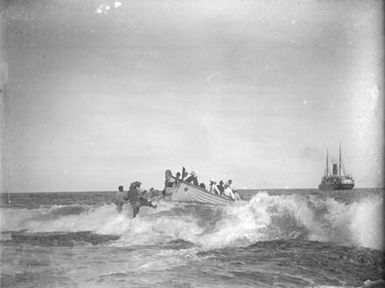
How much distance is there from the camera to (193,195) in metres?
5.18

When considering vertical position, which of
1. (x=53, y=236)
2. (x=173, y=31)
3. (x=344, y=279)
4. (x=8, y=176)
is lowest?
(x=344, y=279)

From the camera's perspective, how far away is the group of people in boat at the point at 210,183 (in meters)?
5.05

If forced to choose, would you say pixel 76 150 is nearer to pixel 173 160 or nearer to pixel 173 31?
pixel 173 160

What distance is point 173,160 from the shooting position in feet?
16.7

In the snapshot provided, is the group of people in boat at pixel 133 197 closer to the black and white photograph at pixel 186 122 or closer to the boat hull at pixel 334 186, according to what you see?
the black and white photograph at pixel 186 122

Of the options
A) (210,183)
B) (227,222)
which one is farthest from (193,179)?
(227,222)

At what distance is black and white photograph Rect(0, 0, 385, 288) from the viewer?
5020mm

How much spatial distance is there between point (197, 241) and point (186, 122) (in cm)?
130

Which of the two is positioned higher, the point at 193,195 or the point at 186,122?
the point at 186,122

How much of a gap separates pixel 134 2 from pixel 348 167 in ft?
9.55

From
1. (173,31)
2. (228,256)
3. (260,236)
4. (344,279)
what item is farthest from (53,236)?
(344,279)

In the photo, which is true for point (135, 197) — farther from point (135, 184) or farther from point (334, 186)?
point (334, 186)

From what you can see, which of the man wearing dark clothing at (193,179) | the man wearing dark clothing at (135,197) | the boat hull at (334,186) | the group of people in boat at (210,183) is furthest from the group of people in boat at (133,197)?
the boat hull at (334,186)

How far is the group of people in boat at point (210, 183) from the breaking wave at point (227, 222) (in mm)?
158
